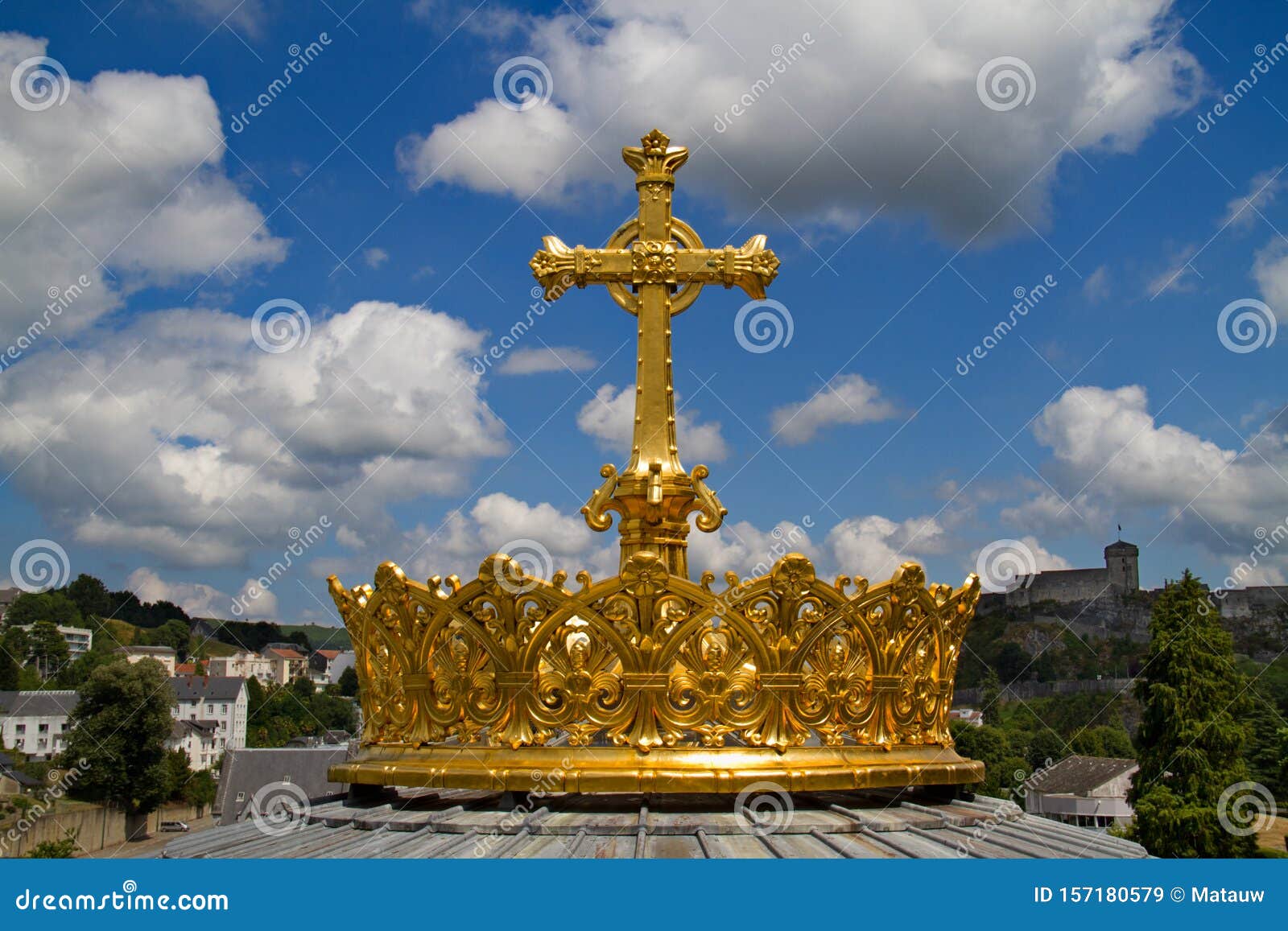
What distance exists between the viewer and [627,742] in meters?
5.69

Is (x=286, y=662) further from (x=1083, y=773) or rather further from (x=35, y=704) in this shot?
(x=1083, y=773)

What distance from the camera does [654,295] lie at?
7.30 m

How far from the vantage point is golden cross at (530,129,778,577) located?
6910mm

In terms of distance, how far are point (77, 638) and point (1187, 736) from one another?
121 metres

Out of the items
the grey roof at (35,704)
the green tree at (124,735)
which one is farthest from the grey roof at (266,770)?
the grey roof at (35,704)

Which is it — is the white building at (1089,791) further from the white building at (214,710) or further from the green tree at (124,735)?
the white building at (214,710)

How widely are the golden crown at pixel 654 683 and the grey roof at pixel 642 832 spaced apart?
0.67ft

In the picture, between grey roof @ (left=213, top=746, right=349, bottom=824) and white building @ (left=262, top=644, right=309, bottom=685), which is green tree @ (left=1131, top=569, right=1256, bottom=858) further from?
white building @ (left=262, top=644, right=309, bottom=685)

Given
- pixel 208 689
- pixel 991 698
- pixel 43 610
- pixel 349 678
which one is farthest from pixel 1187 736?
pixel 43 610

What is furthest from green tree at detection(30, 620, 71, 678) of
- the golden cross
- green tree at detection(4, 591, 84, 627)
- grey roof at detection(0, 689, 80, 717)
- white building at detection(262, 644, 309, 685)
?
the golden cross

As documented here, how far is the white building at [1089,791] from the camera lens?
139 ft

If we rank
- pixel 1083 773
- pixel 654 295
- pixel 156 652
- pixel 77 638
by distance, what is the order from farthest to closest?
pixel 77 638
pixel 156 652
pixel 1083 773
pixel 654 295

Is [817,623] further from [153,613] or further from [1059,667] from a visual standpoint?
[153,613]

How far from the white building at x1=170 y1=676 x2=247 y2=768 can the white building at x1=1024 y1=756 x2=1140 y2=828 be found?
61068 millimetres
